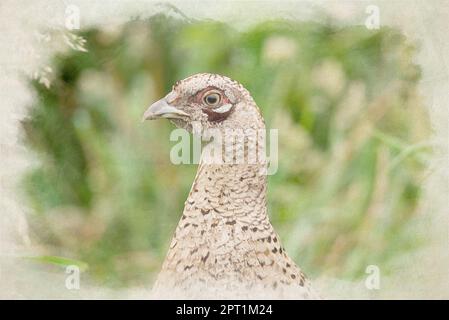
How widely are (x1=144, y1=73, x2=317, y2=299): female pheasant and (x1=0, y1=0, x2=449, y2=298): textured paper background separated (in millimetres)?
453

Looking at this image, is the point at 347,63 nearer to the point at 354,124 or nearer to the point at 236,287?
the point at 354,124

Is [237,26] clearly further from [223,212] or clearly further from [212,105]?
[223,212]

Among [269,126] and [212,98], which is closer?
[212,98]

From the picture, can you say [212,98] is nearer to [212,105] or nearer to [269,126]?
[212,105]

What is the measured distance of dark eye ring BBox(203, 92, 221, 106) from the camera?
2.57m

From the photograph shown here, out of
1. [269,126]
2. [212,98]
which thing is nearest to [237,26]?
[269,126]

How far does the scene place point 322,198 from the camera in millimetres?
3049

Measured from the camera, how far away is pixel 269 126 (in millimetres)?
2990

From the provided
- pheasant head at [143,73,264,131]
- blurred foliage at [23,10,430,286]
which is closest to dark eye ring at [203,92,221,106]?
pheasant head at [143,73,264,131]

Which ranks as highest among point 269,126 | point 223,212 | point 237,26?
point 237,26

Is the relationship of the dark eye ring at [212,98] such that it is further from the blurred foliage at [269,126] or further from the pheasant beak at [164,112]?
the blurred foliage at [269,126]

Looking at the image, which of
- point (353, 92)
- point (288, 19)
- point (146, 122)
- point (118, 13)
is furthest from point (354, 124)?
point (118, 13)

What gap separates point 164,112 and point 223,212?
1.18 feet

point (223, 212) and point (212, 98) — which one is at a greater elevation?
point (212, 98)
